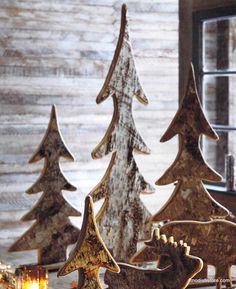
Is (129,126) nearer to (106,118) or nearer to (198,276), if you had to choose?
(198,276)

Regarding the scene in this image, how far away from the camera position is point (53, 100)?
509cm

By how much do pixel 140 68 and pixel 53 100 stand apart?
69cm

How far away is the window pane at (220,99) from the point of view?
520 centimetres

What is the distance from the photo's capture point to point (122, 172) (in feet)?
13.2

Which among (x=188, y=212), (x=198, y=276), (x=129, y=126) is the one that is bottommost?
(x=198, y=276)

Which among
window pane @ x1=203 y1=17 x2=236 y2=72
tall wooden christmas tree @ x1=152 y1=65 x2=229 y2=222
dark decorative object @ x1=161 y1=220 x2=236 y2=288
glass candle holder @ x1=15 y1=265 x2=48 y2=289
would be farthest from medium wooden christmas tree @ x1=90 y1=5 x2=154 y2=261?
window pane @ x1=203 y1=17 x2=236 y2=72

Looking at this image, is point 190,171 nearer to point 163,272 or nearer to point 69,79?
point 163,272

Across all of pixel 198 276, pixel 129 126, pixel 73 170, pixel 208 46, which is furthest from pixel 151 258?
pixel 208 46

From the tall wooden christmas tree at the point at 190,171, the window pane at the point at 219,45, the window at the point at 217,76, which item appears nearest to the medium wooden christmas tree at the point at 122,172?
the tall wooden christmas tree at the point at 190,171

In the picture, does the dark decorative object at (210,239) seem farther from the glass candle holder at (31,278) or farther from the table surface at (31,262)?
the glass candle holder at (31,278)

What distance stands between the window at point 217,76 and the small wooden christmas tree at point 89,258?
231cm

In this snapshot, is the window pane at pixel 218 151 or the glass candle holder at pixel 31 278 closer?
the glass candle holder at pixel 31 278

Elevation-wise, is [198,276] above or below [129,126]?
below

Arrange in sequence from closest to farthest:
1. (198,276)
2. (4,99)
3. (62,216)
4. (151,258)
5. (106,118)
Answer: (151,258) < (198,276) < (62,216) < (4,99) < (106,118)
